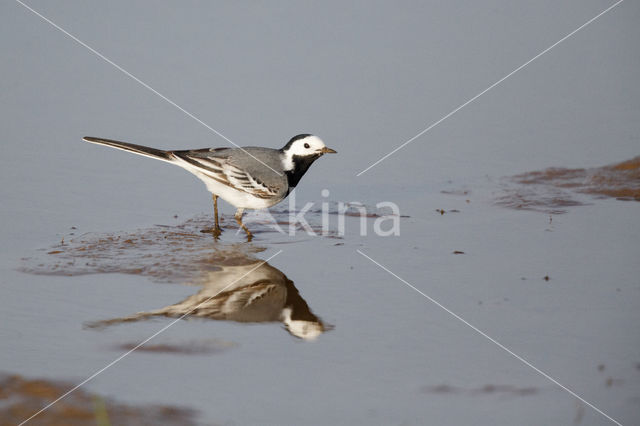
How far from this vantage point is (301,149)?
29.8 feet

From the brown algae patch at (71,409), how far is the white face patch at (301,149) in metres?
4.95

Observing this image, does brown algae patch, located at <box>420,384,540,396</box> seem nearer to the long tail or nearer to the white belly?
the white belly

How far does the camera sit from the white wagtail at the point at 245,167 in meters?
8.45

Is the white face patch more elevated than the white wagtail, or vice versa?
the white face patch

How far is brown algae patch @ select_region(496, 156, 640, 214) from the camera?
9.31 m

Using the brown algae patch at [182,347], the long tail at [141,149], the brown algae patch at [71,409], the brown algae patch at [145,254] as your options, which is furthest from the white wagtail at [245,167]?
the brown algae patch at [71,409]

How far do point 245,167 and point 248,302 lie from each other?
2825mm

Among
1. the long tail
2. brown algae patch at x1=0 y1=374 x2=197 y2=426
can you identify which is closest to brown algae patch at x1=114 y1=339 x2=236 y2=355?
brown algae patch at x1=0 y1=374 x2=197 y2=426

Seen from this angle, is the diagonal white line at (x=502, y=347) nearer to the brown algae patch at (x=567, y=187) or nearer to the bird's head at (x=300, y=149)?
the bird's head at (x=300, y=149)

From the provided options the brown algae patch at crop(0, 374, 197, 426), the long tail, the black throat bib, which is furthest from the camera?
the black throat bib

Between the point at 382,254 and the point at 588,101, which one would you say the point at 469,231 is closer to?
the point at 382,254

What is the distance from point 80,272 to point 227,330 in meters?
1.90

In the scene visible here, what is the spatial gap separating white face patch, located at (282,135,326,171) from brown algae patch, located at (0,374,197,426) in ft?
16.3

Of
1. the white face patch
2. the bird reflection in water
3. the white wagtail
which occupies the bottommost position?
the bird reflection in water
